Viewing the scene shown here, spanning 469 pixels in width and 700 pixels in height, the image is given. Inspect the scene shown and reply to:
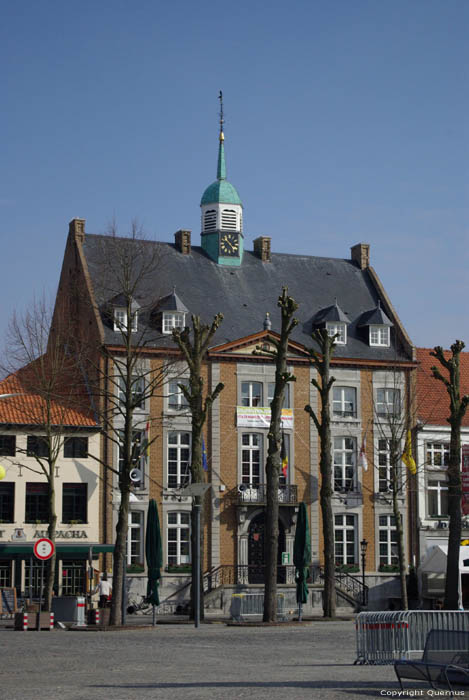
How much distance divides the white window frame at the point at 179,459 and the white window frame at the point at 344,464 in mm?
7044

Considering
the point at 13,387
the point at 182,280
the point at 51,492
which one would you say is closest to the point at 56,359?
the point at 51,492

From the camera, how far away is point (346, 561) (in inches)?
2079

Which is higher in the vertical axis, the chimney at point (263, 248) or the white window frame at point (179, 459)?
the chimney at point (263, 248)

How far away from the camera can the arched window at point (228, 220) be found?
58.4 meters

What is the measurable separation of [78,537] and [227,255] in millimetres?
17170

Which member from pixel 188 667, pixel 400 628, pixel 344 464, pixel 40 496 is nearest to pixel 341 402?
pixel 344 464

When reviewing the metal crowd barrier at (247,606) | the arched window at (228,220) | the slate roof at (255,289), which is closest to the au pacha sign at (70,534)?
the slate roof at (255,289)

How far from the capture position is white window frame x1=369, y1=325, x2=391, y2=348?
5603 centimetres

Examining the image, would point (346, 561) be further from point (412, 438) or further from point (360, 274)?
point (360, 274)

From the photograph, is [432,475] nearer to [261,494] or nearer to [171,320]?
[261,494]

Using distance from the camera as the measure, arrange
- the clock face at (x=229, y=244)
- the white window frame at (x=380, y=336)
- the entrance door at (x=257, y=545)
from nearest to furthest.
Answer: the entrance door at (x=257, y=545) < the white window frame at (x=380, y=336) < the clock face at (x=229, y=244)

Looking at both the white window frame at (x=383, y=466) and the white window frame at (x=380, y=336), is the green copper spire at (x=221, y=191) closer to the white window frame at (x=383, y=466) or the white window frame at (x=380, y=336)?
the white window frame at (x=380, y=336)

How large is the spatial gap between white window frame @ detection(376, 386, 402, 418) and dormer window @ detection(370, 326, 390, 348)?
2.31m

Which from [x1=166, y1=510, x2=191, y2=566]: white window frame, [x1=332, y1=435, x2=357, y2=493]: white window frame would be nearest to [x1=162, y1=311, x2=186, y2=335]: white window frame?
[x1=166, y1=510, x2=191, y2=566]: white window frame
